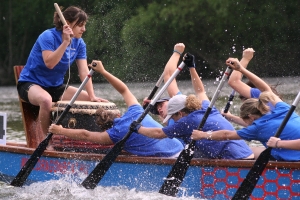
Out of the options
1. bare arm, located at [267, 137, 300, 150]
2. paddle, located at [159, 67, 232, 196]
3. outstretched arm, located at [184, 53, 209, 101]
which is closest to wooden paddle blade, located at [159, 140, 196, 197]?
paddle, located at [159, 67, 232, 196]

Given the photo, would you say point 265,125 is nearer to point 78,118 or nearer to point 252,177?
point 252,177

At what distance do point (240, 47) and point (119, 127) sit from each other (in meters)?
21.4

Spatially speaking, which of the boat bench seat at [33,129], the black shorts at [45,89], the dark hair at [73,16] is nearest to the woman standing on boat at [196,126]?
the boat bench seat at [33,129]

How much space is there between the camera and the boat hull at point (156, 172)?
570cm

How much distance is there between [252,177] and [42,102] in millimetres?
2569

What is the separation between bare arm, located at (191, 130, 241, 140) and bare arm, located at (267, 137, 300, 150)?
1.03 ft

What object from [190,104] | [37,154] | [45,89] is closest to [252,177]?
[190,104]

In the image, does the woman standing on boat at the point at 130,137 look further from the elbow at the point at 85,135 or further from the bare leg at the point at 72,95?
the bare leg at the point at 72,95

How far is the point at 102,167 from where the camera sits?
669 cm

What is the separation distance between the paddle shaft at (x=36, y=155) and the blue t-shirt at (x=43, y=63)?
1.85 feet

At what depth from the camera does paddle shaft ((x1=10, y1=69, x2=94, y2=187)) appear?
23.4ft

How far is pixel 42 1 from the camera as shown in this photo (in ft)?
118

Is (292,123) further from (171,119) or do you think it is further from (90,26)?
(90,26)

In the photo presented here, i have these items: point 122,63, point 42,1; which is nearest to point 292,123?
point 122,63
